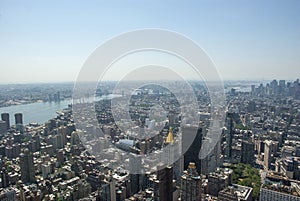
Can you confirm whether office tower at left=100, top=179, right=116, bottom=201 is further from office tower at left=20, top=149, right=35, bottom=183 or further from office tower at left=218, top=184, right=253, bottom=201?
office tower at left=20, top=149, right=35, bottom=183

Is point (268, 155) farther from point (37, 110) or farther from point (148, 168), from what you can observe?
point (37, 110)

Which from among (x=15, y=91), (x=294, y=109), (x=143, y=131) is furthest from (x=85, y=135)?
(x=15, y=91)

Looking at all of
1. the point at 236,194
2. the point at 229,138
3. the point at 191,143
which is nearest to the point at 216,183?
the point at 236,194

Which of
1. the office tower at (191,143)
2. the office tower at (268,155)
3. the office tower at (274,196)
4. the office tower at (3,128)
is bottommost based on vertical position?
the office tower at (268,155)

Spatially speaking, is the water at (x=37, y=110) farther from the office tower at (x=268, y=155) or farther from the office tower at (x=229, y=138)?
the office tower at (x=268, y=155)

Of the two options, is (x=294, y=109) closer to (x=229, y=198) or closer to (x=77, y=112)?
(x=229, y=198)

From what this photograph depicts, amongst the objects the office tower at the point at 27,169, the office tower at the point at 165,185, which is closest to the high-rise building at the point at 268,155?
the office tower at the point at 165,185
